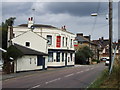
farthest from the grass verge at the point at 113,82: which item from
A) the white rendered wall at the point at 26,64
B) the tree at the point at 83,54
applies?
the tree at the point at 83,54

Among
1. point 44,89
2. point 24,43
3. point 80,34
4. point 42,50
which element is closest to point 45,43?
point 42,50

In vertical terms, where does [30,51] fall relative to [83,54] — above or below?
above

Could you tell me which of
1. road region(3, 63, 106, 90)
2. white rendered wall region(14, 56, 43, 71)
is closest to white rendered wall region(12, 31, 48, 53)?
white rendered wall region(14, 56, 43, 71)

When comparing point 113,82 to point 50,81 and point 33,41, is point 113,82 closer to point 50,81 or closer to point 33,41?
point 50,81

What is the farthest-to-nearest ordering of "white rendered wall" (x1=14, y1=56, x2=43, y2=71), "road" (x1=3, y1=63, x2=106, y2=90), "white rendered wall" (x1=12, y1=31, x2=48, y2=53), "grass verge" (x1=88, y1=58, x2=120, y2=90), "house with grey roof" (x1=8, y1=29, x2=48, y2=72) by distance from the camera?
"white rendered wall" (x1=12, y1=31, x2=48, y2=53) → "house with grey roof" (x1=8, y1=29, x2=48, y2=72) → "white rendered wall" (x1=14, y1=56, x2=43, y2=71) → "road" (x1=3, y1=63, x2=106, y2=90) → "grass verge" (x1=88, y1=58, x2=120, y2=90)

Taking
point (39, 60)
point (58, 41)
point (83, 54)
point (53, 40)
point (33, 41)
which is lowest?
point (39, 60)

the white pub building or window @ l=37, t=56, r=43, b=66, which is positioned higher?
the white pub building

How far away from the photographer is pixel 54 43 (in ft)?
163

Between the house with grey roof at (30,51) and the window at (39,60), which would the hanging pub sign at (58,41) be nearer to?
the house with grey roof at (30,51)

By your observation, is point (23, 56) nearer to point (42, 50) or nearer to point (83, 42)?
point (42, 50)

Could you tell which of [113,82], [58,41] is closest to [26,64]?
[58,41]

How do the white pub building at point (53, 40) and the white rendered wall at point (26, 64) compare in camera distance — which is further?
the white pub building at point (53, 40)

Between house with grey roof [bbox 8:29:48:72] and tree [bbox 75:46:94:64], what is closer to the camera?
house with grey roof [bbox 8:29:48:72]

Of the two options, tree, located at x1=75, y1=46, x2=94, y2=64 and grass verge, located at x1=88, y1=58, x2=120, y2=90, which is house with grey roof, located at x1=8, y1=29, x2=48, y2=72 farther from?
Answer: tree, located at x1=75, y1=46, x2=94, y2=64
